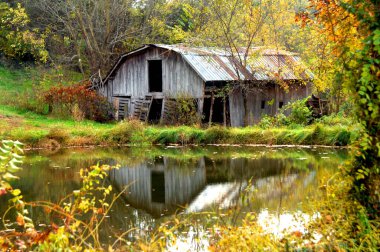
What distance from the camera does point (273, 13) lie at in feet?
94.1

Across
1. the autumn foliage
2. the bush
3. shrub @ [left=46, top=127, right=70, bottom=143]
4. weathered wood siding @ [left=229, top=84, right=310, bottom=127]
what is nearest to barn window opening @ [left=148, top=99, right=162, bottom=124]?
the autumn foliage

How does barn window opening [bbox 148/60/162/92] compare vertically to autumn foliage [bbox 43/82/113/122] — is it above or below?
above

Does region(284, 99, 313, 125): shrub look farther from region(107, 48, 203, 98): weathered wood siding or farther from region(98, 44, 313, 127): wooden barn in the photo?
region(107, 48, 203, 98): weathered wood siding

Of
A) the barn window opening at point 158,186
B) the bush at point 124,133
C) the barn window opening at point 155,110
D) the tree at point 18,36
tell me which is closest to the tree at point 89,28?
the tree at point 18,36

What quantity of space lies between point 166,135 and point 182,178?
8.32 m

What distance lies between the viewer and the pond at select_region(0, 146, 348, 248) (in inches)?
492

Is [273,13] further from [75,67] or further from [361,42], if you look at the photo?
[361,42]

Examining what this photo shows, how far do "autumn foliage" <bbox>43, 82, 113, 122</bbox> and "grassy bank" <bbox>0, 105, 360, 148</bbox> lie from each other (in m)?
3.61

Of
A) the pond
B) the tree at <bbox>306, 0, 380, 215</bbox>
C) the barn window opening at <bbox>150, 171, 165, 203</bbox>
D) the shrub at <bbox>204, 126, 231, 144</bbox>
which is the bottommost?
the barn window opening at <bbox>150, 171, 165, 203</bbox>

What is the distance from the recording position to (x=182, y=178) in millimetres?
17391

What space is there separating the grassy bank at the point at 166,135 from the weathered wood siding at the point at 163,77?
155 inches

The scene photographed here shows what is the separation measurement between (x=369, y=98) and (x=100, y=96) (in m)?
26.8

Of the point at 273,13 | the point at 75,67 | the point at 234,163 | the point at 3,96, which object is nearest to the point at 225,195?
the point at 234,163

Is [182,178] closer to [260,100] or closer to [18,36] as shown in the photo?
[260,100]
